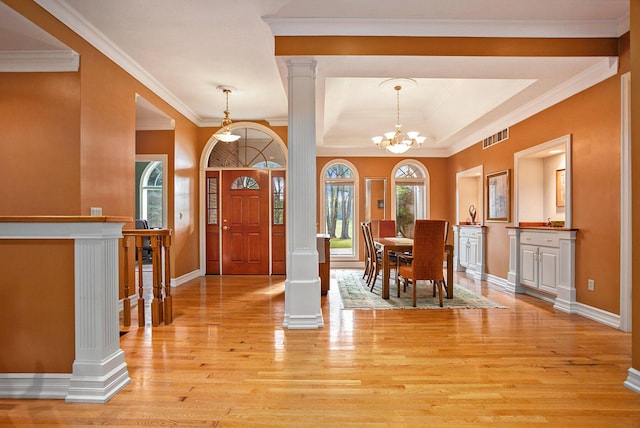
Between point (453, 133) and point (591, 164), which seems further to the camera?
point (453, 133)

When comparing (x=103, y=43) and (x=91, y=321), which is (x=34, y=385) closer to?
(x=91, y=321)

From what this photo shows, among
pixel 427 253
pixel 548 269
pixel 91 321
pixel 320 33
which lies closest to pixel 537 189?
pixel 548 269

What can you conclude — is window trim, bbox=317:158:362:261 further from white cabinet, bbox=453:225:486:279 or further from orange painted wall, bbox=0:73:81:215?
orange painted wall, bbox=0:73:81:215

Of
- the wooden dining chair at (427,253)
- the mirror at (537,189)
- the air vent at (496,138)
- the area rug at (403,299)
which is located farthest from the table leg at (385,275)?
the air vent at (496,138)

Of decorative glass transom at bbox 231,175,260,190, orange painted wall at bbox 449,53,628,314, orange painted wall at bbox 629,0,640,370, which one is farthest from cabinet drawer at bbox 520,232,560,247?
decorative glass transom at bbox 231,175,260,190

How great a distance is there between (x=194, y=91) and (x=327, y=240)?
2979 mm

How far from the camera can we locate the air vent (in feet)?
18.3

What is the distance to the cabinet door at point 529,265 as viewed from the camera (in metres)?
4.70

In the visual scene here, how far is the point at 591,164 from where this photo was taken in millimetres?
3820

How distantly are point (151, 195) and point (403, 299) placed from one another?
804 cm

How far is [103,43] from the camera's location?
12.0ft

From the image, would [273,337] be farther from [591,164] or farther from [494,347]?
[591,164]

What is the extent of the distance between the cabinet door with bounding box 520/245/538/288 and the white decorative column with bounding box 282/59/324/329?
3150 millimetres

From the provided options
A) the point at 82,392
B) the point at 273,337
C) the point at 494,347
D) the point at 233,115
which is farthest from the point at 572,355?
the point at 233,115
